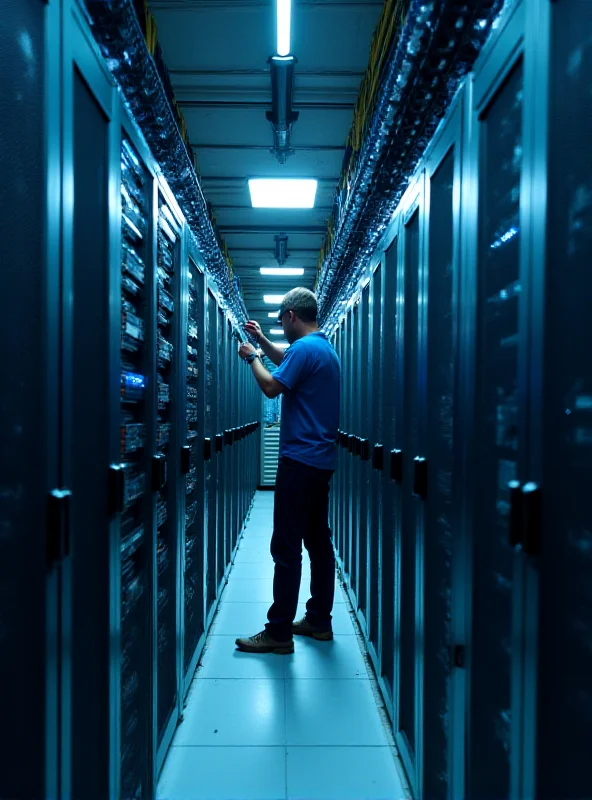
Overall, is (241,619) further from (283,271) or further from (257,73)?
(283,271)

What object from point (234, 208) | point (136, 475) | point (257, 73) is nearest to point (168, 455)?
point (136, 475)

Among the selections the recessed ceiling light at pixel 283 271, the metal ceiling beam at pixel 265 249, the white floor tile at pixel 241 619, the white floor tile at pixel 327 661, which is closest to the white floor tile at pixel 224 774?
the white floor tile at pixel 327 661

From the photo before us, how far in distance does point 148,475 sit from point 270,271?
5.99 meters

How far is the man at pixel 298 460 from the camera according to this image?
9.52ft

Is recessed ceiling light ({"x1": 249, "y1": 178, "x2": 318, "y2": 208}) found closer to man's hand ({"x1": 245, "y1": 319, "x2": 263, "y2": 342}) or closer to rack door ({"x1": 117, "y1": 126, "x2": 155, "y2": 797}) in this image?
man's hand ({"x1": 245, "y1": 319, "x2": 263, "y2": 342})

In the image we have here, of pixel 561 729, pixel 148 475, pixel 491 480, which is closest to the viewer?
pixel 561 729

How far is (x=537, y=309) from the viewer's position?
3.11 feet

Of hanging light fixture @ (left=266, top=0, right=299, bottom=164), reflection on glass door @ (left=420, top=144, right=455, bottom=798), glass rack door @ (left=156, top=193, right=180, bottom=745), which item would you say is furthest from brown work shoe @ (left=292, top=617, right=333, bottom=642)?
hanging light fixture @ (left=266, top=0, right=299, bottom=164)

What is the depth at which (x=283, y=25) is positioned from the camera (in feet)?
7.89

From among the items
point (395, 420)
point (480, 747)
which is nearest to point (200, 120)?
point (395, 420)

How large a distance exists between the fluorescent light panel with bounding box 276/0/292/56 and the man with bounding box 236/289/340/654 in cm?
114

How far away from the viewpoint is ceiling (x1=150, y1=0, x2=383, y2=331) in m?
2.62

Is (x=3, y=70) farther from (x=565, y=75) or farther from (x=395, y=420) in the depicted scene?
(x=395, y=420)

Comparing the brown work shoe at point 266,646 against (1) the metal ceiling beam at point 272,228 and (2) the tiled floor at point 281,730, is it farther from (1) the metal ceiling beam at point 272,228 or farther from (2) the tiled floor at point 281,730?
(1) the metal ceiling beam at point 272,228
